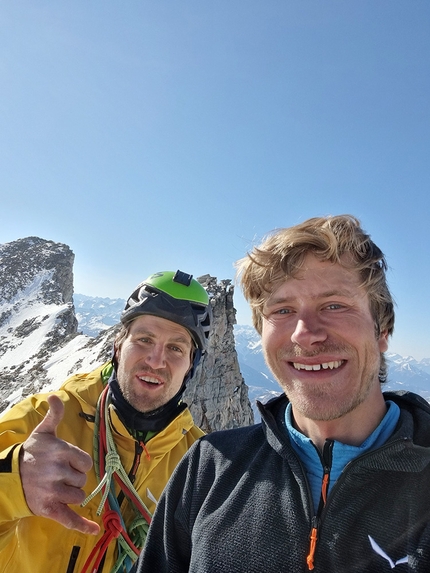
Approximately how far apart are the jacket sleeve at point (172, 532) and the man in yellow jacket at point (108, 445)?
0.49 metres

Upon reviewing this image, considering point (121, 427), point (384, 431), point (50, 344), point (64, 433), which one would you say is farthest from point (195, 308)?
point (50, 344)

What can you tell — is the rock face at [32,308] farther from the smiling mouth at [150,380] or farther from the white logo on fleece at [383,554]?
the white logo on fleece at [383,554]

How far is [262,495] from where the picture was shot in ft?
8.40

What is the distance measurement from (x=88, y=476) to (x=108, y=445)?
1.49 ft

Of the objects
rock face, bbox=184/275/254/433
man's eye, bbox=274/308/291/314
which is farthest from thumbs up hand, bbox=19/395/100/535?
rock face, bbox=184/275/254/433

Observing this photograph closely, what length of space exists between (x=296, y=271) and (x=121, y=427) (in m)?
3.05

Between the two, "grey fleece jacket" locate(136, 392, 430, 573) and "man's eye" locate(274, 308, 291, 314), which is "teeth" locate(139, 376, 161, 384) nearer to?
"grey fleece jacket" locate(136, 392, 430, 573)

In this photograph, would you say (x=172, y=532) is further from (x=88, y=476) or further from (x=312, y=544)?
(x=88, y=476)

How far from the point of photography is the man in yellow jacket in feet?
9.26

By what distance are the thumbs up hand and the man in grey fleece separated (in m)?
0.71

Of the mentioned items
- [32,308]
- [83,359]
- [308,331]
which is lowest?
[308,331]

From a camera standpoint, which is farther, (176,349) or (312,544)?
(176,349)

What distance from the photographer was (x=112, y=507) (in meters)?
3.88

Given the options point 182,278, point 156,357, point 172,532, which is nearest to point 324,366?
point 172,532
